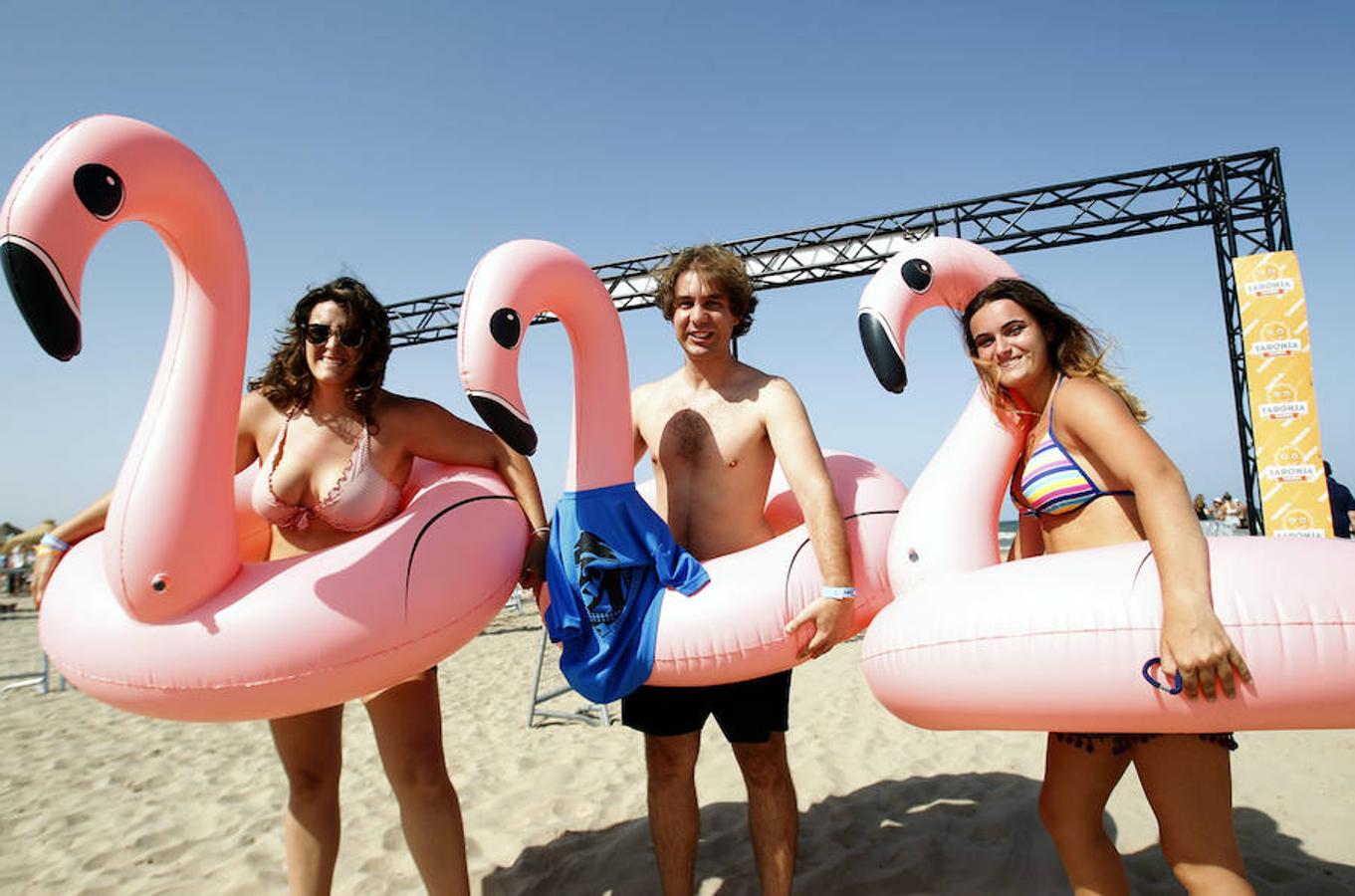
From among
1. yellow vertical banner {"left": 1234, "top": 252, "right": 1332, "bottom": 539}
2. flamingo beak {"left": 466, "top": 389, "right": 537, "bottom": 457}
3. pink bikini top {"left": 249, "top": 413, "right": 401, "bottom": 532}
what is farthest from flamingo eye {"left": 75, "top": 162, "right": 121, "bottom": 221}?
yellow vertical banner {"left": 1234, "top": 252, "right": 1332, "bottom": 539}

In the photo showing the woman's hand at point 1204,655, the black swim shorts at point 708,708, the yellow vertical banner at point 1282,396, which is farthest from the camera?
the yellow vertical banner at point 1282,396

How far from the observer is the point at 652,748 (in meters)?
2.36

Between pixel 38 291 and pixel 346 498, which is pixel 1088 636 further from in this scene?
pixel 38 291

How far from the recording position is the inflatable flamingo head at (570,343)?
1.83 meters

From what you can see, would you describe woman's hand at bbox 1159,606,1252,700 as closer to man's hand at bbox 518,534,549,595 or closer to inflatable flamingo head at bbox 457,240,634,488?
inflatable flamingo head at bbox 457,240,634,488

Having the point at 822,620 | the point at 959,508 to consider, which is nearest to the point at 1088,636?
the point at 959,508

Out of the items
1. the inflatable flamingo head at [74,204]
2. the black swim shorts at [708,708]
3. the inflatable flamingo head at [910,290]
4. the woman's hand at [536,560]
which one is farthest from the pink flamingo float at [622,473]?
the inflatable flamingo head at [74,204]

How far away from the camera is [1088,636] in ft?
4.84

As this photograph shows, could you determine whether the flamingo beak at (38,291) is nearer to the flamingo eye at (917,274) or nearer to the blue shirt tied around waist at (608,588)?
the blue shirt tied around waist at (608,588)

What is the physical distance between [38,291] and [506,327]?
912mm

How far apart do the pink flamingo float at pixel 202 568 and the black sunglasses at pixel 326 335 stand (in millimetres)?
213

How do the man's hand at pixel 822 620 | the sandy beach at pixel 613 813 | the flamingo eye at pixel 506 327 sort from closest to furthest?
the flamingo eye at pixel 506 327 → the man's hand at pixel 822 620 → the sandy beach at pixel 613 813

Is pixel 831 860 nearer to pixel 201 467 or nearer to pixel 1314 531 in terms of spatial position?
pixel 201 467

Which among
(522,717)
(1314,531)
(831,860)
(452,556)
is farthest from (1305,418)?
(452,556)
